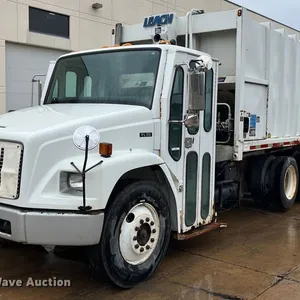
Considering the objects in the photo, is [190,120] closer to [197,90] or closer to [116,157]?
[197,90]

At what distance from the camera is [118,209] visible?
4.18 meters

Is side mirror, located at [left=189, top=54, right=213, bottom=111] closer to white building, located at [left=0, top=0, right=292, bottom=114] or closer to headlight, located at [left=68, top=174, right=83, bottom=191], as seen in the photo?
headlight, located at [left=68, top=174, right=83, bottom=191]

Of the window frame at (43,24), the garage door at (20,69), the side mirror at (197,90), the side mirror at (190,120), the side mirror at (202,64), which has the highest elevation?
the window frame at (43,24)

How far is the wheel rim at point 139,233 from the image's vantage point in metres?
4.34

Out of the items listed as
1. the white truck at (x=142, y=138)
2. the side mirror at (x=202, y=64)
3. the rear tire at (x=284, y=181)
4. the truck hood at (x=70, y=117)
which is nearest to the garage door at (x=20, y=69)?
the white truck at (x=142, y=138)

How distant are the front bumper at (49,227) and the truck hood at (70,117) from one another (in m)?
0.73

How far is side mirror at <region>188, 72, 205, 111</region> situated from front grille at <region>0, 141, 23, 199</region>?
6.13 feet

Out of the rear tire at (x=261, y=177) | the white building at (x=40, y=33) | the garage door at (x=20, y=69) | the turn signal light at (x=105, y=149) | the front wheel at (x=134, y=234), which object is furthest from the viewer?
the garage door at (x=20, y=69)

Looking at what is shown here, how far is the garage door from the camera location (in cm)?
1320

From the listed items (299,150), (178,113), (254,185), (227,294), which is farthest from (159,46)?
(299,150)

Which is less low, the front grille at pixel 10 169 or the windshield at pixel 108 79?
the windshield at pixel 108 79

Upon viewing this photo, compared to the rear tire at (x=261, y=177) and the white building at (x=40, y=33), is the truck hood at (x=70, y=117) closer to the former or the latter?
the rear tire at (x=261, y=177)

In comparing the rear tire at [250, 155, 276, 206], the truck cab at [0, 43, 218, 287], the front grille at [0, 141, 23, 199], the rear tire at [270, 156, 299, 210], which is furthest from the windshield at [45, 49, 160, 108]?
the rear tire at [270, 156, 299, 210]

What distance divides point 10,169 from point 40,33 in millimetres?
10772
